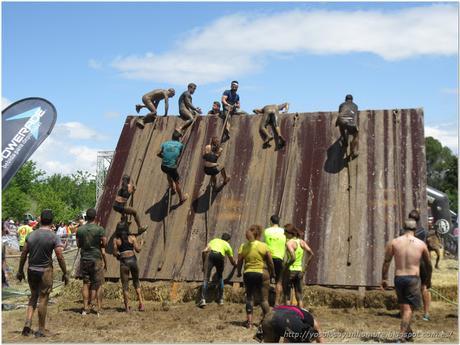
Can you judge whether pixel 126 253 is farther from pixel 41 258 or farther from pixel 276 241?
pixel 276 241

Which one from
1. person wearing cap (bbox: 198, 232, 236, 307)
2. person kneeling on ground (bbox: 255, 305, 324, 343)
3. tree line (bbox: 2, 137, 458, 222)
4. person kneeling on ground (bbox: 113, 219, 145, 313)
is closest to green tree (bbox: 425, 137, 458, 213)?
tree line (bbox: 2, 137, 458, 222)

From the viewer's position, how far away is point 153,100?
17.5m

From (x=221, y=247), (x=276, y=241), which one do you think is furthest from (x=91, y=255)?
(x=276, y=241)

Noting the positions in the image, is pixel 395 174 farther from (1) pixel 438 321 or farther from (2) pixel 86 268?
(2) pixel 86 268

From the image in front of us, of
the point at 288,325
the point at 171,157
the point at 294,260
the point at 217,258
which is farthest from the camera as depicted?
the point at 171,157

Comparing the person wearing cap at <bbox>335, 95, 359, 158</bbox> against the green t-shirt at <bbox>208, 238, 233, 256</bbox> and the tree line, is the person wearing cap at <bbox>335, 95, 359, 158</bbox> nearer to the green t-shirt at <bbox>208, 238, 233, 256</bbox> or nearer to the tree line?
the green t-shirt at <bbox>208, 238, 233, 256</bbox>

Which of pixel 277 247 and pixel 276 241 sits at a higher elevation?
pixel 276 241

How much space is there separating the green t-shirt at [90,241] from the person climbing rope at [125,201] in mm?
2492

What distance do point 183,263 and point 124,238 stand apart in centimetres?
235

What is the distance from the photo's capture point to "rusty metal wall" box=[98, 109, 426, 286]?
547 inches

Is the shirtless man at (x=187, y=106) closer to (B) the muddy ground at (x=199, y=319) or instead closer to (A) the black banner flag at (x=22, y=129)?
(B) the muddy ground at (x=199, y=319)

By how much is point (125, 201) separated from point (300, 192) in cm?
422

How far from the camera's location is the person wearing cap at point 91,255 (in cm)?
1227

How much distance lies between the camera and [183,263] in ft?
47.4
